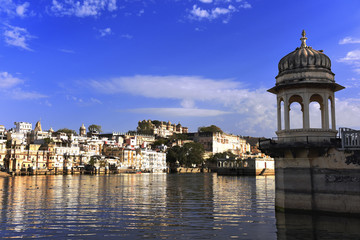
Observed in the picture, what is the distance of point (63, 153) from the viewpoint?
117938 mm

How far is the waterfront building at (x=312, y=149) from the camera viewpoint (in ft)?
50.0

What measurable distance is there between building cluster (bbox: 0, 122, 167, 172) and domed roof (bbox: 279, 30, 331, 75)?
96.8m

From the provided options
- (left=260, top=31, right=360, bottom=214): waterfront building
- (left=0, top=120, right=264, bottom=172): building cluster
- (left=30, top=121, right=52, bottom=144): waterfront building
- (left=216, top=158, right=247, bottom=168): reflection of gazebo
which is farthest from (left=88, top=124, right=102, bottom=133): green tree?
(left=260, top=31, right=360, bottom=214): waterfront building

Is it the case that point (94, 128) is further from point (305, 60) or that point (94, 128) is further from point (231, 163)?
point (305, 60)

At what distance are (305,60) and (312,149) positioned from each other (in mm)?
4307

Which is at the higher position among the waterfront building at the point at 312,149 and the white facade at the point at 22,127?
the white facade at the point at 22,127

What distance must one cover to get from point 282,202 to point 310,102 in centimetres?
529

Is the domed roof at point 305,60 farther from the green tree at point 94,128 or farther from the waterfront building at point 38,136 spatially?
the green tree at point 94,128

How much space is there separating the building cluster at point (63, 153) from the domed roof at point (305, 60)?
96818 millimetres

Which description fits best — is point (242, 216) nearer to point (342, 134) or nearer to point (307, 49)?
point (342, 134)

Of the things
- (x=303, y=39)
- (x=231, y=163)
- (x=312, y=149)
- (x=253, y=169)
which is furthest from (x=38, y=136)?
(x=312, y=149)

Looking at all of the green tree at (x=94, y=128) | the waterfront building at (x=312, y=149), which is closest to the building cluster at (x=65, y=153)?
the green tree at (x=94, y=128)

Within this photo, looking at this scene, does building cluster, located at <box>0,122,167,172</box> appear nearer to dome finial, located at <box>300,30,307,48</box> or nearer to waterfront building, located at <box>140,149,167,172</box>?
waterfront building, located at <box>140,149,167,172</box>

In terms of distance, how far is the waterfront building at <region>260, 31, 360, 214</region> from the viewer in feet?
50.0
